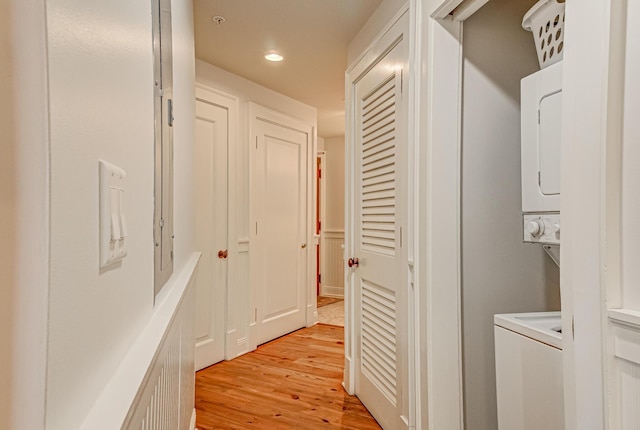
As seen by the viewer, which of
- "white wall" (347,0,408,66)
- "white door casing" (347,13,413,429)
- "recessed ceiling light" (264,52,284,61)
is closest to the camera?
"white door casing" (347,13,413,429)

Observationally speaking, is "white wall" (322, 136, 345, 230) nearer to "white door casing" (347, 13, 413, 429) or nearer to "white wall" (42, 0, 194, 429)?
"white door casing" (347, 13, 413, 429)

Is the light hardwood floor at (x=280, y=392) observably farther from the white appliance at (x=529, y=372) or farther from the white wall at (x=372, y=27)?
the white wall at (x=372, y=27)

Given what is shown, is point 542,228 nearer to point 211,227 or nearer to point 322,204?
point 211,227

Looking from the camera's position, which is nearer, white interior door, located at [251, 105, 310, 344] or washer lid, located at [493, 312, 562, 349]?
washer lid, located at [493, 312, 562, 349]

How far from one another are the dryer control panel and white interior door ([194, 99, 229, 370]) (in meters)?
2.37

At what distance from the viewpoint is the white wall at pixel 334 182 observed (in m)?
6.08

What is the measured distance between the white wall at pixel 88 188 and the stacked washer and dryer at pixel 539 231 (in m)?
1.24

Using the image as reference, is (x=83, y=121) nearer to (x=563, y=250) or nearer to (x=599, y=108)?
(x=599, y=108)

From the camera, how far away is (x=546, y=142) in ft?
4.91

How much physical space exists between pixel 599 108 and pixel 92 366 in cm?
110

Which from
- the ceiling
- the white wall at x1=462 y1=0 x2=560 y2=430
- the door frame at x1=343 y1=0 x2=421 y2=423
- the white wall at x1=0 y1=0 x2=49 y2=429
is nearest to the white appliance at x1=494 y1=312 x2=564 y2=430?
the white wall at x1=462 y1=0 x2=560 y2=430

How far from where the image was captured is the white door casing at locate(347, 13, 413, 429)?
6.89 ft

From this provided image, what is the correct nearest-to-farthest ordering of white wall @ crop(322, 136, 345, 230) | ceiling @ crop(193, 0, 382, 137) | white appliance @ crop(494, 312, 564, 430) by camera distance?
white appliance @ crop(494, 312, 564, 430) → ceiling @ crop(193, 0, 382, 137) → white wall @ crop(322, 136, 345, 230)

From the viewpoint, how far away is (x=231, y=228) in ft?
11.7
